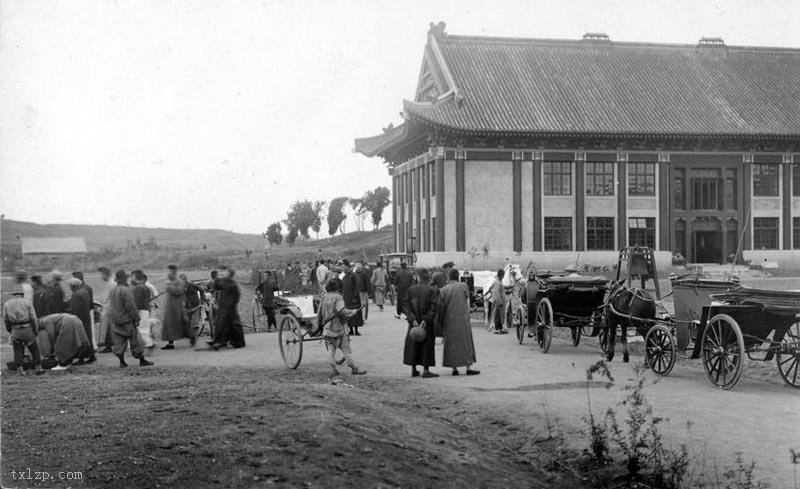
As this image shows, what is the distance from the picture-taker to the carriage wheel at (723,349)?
10391 mm

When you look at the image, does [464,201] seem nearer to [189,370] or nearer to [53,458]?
[189,370]

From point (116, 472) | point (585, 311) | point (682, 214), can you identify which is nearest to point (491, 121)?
point (682, 214)

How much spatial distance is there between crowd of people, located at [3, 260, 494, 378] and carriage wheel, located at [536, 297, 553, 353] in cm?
188

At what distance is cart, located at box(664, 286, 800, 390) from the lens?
412 inches

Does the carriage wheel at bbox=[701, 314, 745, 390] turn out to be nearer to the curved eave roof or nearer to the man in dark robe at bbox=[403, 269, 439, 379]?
the man in dark robe at bbox=[403, 269, 439, 379]

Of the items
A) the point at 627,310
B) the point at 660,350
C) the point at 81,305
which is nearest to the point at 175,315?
the point at 81,305

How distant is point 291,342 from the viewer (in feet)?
45.0

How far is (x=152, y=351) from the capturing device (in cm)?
1658

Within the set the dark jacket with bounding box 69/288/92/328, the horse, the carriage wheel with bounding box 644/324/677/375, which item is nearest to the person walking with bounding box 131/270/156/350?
the dark jacket with bounding box 69/288/92/328

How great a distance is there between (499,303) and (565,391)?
844 cm

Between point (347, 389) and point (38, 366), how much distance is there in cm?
603

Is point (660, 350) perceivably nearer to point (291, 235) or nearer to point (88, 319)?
point (88, 319)

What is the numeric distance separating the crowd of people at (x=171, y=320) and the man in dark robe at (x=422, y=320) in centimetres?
2

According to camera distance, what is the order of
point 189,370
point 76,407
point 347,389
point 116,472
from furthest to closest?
1. point 189,370
2. point 347,389
3. point 76,407
4. point 116,472
